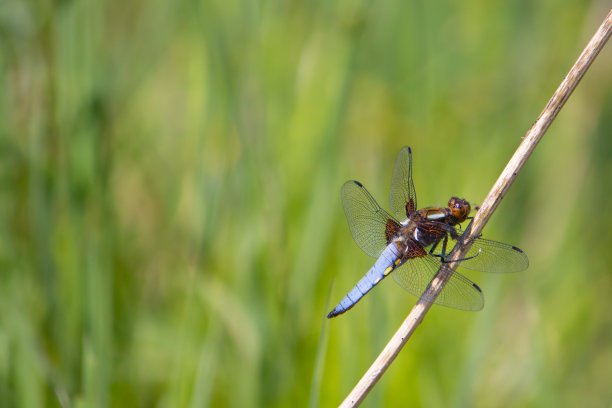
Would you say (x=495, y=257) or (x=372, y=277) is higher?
(x=495, y=257)

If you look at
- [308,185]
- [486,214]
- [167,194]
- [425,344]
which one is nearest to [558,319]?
[425,344]

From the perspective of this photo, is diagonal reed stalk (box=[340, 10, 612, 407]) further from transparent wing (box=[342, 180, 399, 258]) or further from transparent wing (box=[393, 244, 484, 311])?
transparent wing (box=[342, 180, 399, 258])

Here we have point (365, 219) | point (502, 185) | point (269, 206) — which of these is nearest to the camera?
point (502, 185)

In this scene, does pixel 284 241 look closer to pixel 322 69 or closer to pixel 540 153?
pixel 322 69

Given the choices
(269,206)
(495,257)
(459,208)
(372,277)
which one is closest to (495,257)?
(495,257)

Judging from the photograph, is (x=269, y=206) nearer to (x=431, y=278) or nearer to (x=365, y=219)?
(x=365, y=219)

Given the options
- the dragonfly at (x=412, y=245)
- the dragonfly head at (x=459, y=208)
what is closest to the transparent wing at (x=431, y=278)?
the dragonfly at (x=412, y=245)
